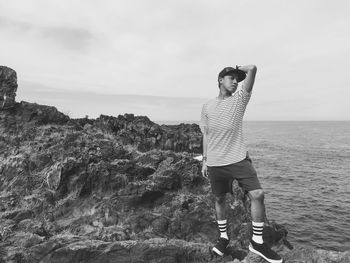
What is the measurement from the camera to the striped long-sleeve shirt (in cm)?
681

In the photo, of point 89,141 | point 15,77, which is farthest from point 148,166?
point 15,77

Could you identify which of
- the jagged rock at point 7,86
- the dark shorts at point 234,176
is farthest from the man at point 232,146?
the jagged rock at point 7,86

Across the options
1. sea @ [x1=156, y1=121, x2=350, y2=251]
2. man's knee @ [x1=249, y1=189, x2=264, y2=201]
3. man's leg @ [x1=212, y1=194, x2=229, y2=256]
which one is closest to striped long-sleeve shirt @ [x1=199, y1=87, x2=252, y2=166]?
man's knee @ [x1=249, y1=189, x2=264, y2=201]

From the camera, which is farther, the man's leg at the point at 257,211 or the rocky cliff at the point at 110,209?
the rocky cliff at the point at 110,209

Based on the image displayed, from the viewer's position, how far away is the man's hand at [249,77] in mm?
6516

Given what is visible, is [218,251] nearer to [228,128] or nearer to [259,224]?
[259,224]

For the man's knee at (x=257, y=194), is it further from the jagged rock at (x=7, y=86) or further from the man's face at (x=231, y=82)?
the jagged rock at (x=7, y=86)

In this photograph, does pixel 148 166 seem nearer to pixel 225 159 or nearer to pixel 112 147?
pixel 112 147

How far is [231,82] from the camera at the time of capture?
22.9ft

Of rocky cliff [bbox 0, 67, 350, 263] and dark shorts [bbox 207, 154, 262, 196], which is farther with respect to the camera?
rocky cliff [bbox 0, 67, 350, 263]

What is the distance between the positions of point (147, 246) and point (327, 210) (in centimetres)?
2566

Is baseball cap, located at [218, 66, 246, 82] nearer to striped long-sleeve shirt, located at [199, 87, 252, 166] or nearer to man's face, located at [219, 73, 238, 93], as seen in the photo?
man's face, located at [219, 73, 238, 93]

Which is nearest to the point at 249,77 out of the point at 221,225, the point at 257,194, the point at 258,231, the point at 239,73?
the point at 239,73

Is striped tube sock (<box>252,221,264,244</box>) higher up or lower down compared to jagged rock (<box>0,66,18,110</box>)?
lower down
